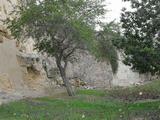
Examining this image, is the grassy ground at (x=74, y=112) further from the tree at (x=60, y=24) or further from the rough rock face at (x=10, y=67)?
the rough rock face at (x=10, y=67)

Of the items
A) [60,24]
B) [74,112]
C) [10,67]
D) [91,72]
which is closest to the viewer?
[74,112]

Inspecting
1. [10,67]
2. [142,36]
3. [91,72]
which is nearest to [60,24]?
[10,67]

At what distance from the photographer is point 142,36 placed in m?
16.0

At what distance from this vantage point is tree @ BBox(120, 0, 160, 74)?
15.4 meters

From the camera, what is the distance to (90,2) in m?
23.7

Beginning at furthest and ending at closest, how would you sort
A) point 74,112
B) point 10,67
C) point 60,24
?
1. point 10,67
2. point 60,24
3. point 74,112

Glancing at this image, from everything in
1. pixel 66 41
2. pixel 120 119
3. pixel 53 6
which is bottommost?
pixel 120 119

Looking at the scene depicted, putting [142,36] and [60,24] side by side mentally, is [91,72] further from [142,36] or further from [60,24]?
[142,36]

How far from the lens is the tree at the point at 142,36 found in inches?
607

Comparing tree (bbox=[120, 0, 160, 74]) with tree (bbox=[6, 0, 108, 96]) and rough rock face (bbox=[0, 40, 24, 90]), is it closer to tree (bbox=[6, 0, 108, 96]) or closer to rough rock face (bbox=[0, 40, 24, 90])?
tree (bbox=[6, 0, 108, 96])

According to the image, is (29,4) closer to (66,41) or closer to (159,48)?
(66,41)

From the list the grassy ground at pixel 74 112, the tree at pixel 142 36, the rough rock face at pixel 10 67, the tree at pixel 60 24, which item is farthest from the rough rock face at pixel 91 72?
the tree at pixel 142 36

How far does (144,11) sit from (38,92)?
42.6ft

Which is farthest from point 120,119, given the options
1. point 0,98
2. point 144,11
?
point 0,98
